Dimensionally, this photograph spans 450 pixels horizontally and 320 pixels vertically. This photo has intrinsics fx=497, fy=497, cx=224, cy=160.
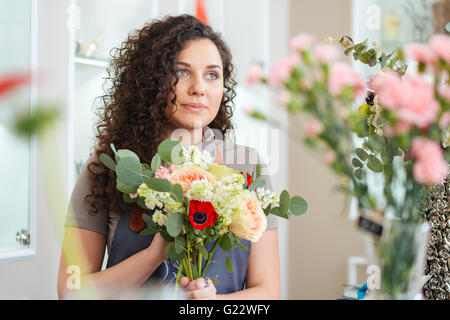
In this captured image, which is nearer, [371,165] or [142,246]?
[371,165]

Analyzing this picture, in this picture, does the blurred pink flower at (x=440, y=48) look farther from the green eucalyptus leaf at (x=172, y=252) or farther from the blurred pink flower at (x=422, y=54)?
the green eucalyptus leaf at (x=172, y=252)

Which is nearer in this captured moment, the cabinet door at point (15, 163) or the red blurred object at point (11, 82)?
the red blurred object at point (11, 82)

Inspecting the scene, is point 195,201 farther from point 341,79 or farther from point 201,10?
point 201,10

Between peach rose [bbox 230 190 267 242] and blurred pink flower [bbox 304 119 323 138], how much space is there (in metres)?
0.29

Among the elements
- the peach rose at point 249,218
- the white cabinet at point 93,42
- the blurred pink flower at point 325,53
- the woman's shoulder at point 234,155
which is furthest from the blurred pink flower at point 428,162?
the white cabinet at point 93,42

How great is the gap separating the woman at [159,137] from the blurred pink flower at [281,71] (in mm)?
666

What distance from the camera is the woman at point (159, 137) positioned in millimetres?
1099

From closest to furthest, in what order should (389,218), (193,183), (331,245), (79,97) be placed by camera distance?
(389,218) → (193,183) → (79,97) → (331,245)

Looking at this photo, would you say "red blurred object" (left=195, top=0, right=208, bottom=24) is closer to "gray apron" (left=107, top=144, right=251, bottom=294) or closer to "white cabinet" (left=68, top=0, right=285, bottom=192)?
"white cabinet" (left=68, top=0, right=285, bottom=192)

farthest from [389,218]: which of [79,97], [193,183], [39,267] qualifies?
[79,97]

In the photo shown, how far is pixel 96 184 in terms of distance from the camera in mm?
1155

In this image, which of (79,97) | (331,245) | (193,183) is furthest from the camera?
(331,245)
